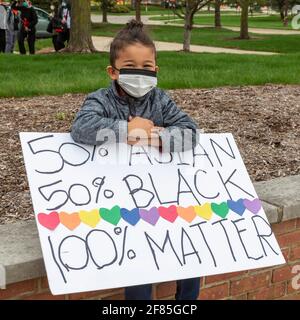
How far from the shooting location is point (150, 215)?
8.91 ft

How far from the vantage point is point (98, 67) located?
966 centimetres

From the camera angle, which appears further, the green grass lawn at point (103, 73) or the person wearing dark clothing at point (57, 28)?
the person wearing dark clothing at point (57, 28)

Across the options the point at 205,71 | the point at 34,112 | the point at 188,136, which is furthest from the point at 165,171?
the point at 205,71

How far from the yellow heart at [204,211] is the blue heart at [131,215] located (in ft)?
0.99

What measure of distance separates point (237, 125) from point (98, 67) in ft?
14.6

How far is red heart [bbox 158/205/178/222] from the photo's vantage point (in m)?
2.74

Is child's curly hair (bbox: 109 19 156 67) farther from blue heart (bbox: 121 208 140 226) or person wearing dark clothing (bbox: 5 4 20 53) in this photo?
person wearing dark clothing (bbox: 5 4 20 53)

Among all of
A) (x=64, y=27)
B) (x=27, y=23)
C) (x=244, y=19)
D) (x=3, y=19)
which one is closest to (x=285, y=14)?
(x=244, y=19)

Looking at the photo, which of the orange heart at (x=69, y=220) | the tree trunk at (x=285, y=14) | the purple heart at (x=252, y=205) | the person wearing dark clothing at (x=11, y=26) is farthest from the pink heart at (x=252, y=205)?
the tree trunk at (x=285, y=14)

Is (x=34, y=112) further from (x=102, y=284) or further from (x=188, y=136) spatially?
(x=102, y=284)

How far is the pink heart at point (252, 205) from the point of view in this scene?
2.95m

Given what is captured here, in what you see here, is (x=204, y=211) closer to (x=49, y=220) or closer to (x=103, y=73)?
(x=49, y=220)

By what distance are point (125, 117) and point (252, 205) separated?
2.45ft

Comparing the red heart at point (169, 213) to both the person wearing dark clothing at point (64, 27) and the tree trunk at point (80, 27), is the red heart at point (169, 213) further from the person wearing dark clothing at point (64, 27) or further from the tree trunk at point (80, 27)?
the person wearing dark clothing at point (64, 27)
